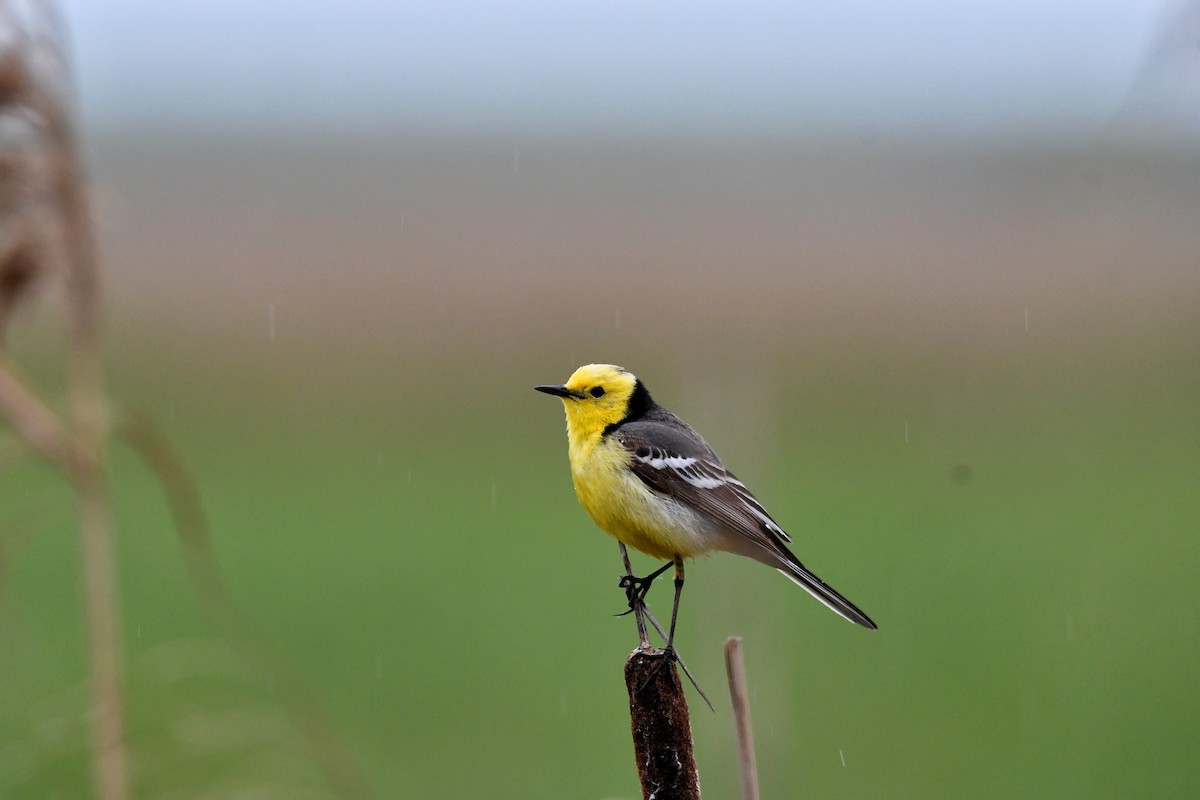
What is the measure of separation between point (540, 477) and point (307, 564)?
530 cm

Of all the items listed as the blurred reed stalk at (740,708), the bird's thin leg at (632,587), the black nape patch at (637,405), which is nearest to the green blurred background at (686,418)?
the bird's thin leg at (632,587)

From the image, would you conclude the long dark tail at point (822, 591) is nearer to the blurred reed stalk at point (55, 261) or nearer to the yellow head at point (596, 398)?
the yellow head at point (596, 398)

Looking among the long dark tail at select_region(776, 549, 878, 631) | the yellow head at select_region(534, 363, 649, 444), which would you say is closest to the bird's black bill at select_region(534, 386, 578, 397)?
the yellow head at select_region(534, 363, 649, 444)

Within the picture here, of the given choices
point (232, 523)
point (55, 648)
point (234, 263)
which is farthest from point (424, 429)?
point (55, 648)

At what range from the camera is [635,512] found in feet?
15.4

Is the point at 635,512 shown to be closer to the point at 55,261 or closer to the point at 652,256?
the point at 55,261

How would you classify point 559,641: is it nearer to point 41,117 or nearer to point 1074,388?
point 41,117

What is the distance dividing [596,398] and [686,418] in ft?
24.4

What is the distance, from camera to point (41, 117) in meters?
3.34

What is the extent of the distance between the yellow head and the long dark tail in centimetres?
110

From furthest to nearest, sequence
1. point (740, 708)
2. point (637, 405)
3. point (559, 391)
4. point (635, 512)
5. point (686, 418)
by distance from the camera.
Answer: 1. point (686, 418)
2. point (637, 405)
3. point (559, 391)
4. point (635, 512)
5. point (740, 708)

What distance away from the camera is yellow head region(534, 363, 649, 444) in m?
5.21

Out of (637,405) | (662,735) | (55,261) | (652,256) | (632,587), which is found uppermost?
(652,256)

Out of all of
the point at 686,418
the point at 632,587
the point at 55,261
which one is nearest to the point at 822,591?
the point at 632,587
